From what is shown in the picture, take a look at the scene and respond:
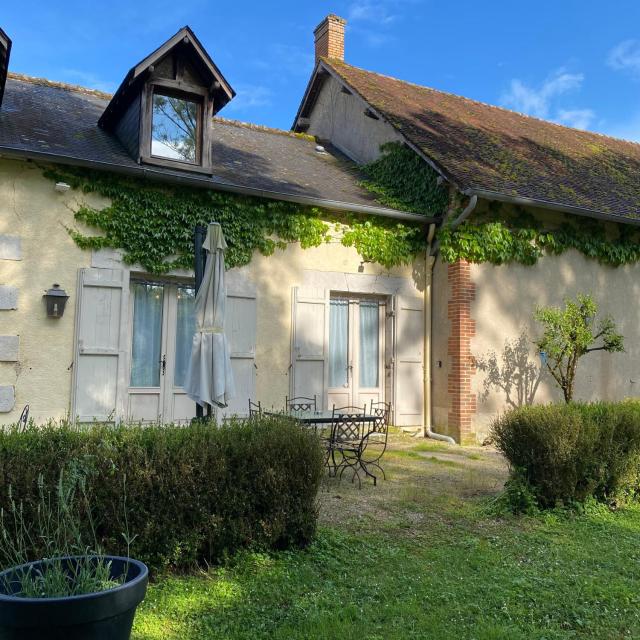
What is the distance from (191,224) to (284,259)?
1.47 meters

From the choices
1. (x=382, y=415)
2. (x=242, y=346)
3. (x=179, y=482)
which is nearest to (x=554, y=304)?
(x=382, y=415)

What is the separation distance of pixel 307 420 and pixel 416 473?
1.76m

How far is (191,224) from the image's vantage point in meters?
8.76

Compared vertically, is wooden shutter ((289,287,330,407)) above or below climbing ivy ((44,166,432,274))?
below

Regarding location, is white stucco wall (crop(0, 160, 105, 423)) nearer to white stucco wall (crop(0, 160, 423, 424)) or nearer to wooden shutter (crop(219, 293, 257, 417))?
white stucco wall (crop(0, 160, 423, 424))

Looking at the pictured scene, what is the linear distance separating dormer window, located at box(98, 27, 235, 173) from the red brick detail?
4.17m

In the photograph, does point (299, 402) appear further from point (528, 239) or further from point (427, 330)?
point (528, 239)

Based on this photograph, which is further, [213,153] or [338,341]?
[213,153]

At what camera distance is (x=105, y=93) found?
38.8 feet

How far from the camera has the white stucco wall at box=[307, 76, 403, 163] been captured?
474 inches

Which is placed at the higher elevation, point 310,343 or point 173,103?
point 173,103

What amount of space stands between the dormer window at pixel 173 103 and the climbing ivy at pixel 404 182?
120 inches

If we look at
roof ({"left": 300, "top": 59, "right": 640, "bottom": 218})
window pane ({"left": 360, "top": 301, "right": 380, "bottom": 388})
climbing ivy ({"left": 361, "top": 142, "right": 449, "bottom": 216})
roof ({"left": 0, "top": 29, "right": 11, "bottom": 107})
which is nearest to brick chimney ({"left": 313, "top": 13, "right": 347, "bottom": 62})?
roof ({"left": 300, "top": 59, "right": 640, "bottom": 218})

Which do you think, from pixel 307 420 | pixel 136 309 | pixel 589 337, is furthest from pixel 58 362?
pixel 589 337
